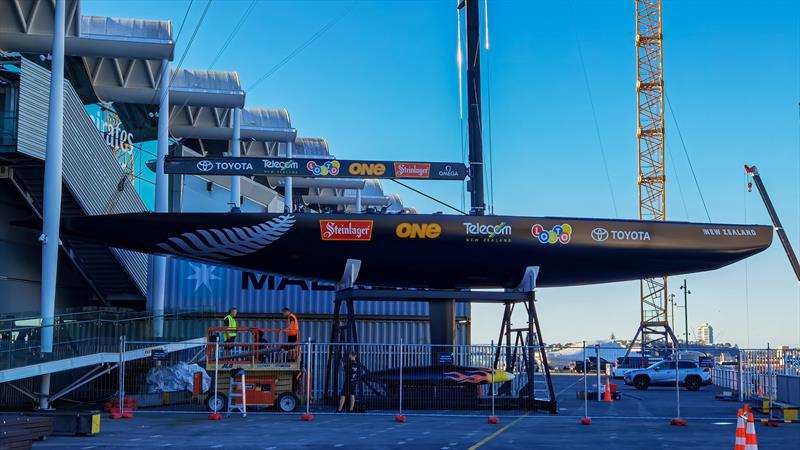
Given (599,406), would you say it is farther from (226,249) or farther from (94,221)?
(94,221)

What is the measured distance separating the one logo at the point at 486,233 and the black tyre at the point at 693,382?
21191 mm

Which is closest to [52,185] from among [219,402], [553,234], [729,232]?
[219,402]

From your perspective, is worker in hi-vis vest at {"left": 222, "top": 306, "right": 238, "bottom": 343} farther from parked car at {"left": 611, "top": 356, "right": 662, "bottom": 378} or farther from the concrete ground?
parked car at {"left": 611, "top": 356, "right": 662, "bottom": 378}

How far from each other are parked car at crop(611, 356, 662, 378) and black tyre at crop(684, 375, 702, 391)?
39.5ft

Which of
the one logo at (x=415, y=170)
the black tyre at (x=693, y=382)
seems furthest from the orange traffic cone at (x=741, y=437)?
the black tyre at (x=693, y=382)

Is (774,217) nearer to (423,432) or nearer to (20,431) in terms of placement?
(423,432)

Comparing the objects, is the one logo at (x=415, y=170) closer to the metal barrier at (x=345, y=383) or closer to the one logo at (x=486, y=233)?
the one logo at (x=486, y=233)

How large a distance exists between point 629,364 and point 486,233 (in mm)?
41809

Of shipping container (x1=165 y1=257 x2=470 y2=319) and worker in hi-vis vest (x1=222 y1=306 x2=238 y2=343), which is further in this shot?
shipping container (x1=165 y1=257 x2=470 y2=319)

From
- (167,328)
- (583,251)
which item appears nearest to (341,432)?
(583,251)

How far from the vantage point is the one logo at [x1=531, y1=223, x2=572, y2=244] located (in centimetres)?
2281

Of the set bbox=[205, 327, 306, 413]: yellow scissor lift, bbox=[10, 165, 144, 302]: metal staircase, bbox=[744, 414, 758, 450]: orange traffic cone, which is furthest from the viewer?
bbox=[10, 165, 144, 302]: metal staircase

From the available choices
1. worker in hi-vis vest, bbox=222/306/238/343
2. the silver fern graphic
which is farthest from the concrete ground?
the silver fern graphic

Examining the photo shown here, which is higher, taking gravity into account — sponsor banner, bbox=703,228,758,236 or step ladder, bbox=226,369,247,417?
sponsor banner, bbox=703,228,758,236
